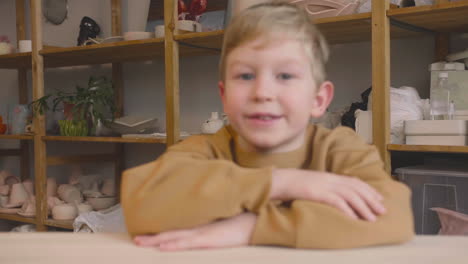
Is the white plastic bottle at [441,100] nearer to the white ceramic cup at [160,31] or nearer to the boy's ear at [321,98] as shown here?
the boy's ear at [321,98]

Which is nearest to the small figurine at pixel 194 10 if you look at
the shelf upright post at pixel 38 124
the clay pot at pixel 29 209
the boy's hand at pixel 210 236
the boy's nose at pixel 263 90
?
the shelf upright post at pixel 38 124

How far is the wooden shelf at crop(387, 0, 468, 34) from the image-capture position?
63.7 inches

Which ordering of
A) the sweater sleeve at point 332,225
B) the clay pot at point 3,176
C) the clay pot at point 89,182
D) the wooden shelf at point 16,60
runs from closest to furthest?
the sweater sleeve at point 332,225 → the wooden shelf at point 16,60 → the clay pot at point 89,182 → the clay pot at point 3,176

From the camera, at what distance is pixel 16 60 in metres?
3.07

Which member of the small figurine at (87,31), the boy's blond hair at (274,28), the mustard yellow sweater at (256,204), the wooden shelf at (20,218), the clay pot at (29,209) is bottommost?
the wooden shelf at (20,218)

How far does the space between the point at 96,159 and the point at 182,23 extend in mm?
1094

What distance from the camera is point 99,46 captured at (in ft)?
8.10

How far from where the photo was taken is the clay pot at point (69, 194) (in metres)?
2.83

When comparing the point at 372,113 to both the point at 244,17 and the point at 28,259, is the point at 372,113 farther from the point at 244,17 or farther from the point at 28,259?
the point at 28,259

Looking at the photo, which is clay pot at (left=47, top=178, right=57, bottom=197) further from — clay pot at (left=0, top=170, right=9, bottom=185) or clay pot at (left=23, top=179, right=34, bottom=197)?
clay pot at (left=0, top=170, right=9, bottom=185)

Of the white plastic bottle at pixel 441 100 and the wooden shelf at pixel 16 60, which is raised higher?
the wooden shelf at pixel 16 60

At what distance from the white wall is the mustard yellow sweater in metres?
1.50

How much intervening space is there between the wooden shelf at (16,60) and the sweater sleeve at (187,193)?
7.51ft

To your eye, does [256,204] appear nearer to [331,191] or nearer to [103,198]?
[331,191]
